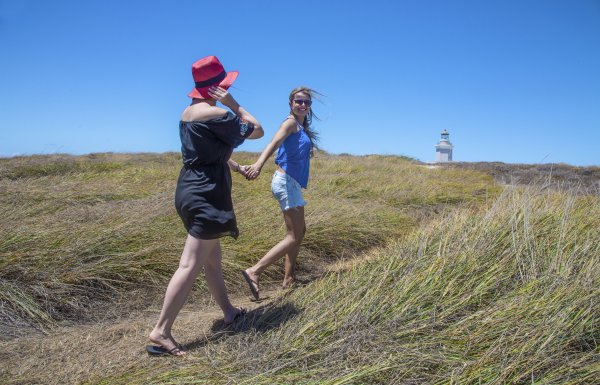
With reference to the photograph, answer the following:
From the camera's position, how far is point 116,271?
12.4 ft

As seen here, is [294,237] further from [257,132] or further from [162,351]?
[162,351]

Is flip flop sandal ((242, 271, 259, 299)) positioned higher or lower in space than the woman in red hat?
lower

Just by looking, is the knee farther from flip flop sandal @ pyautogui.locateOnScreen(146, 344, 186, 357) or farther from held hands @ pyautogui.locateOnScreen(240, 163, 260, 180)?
flip flop sandal @ pyautogui.locateOnScreen(146, 344, 186, 357)

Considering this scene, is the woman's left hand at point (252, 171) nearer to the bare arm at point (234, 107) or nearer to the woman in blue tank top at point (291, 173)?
the woman in blue tank top at point (291, 173)

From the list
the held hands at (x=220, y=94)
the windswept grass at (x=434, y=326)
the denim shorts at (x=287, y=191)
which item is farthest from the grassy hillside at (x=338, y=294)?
the held hands at (x=220, y=94)

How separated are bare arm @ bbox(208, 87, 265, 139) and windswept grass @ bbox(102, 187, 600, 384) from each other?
113 centimetres

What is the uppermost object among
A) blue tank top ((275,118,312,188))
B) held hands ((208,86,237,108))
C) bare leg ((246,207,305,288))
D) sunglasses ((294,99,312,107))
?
sunglasses ((294,99,312,107))

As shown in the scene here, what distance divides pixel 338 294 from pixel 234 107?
4.53 feet

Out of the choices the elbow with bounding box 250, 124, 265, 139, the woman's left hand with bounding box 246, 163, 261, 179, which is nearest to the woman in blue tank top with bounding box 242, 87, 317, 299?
the woman's left hand with bounding box 246, 163, 261, 179

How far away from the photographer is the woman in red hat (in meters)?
2.54

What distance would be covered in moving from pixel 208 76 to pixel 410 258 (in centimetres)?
209

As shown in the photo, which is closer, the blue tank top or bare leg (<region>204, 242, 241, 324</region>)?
bare leg (<region>204, 242, 241, 324</region>)

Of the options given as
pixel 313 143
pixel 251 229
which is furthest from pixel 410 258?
pixel 251 229

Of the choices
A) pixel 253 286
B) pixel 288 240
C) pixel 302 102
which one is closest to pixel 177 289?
pixel 253 286
